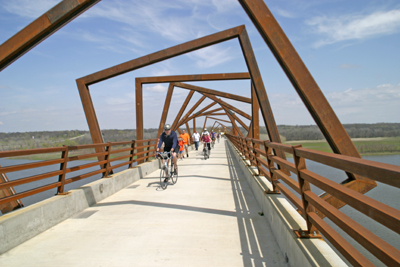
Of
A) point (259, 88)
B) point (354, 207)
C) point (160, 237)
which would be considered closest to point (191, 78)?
point (259, 88)

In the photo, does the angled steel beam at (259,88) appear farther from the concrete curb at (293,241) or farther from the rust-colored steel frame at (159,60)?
the concrete curb at (293,241)

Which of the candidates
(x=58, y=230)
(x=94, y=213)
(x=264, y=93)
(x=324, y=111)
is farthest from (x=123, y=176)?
(x=324, y=111)

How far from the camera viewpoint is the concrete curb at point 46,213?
4320 millimetres

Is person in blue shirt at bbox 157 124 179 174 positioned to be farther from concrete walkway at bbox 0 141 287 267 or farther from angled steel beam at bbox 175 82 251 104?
angled steel beam at bbox 175 82 251 104

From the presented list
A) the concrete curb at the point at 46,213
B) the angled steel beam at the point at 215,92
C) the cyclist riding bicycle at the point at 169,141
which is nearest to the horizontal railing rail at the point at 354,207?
Answer: the concrete curb at the point at 46,213

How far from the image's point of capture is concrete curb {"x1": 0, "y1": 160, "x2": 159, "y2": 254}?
4.32 m

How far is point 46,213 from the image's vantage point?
17.3 ft

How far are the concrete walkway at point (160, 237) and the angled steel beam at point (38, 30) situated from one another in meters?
3.60

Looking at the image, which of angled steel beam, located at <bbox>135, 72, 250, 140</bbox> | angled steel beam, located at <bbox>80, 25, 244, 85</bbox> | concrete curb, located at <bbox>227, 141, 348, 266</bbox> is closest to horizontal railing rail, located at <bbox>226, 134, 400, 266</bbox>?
concrete curb, located at <bbox>227, 141, 348, 266</bbox>

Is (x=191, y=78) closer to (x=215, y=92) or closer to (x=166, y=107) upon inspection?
(x=166, y=107)

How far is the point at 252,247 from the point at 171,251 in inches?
46.3

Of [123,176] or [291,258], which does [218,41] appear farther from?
[291,258]

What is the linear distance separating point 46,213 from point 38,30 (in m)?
3.76

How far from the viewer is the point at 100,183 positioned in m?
7.66
